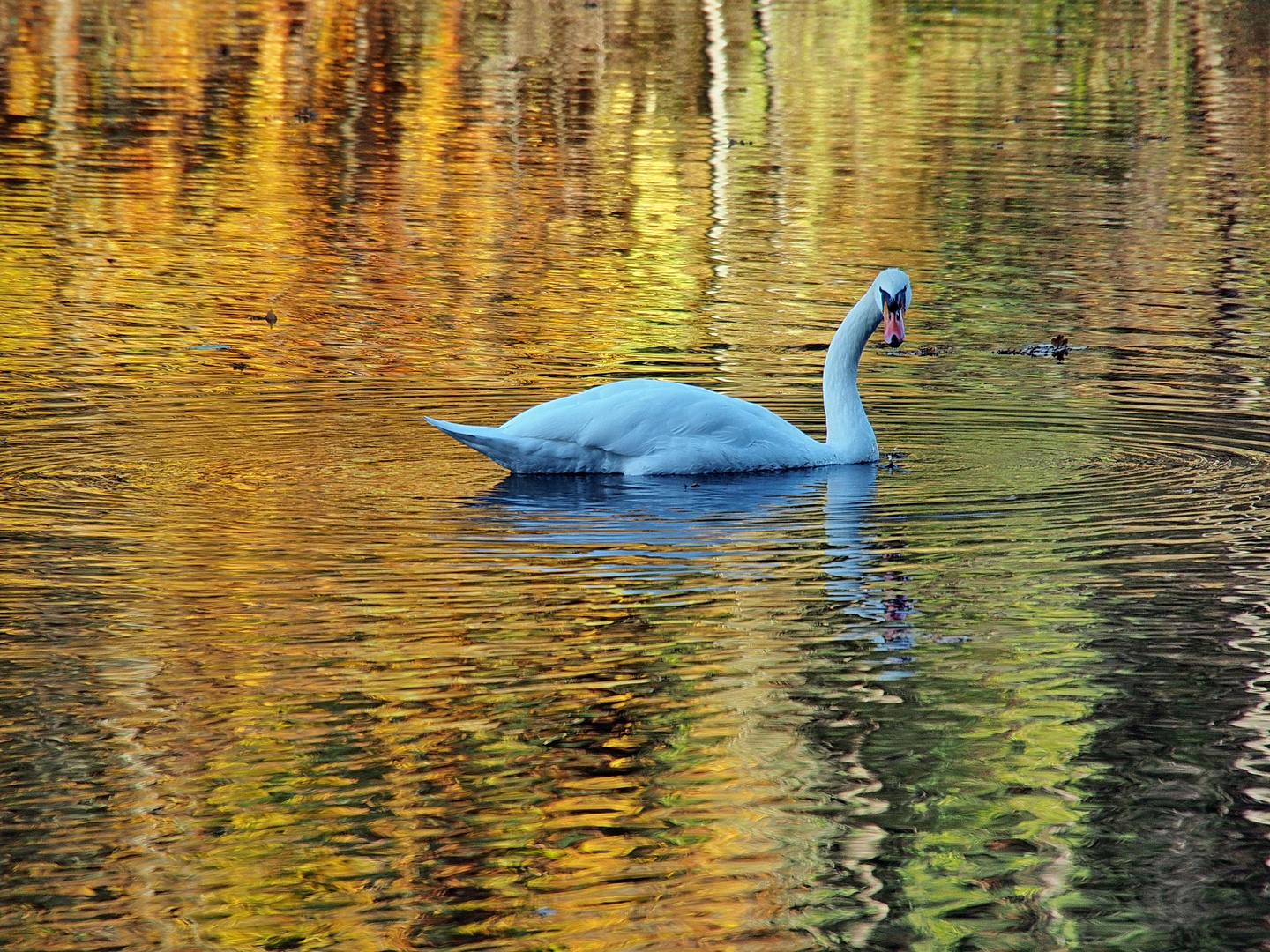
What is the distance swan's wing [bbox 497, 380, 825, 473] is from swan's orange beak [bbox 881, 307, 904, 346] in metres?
0.81

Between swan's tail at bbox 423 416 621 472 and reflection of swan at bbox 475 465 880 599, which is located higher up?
swan's tail at bbox 423 416 621 472

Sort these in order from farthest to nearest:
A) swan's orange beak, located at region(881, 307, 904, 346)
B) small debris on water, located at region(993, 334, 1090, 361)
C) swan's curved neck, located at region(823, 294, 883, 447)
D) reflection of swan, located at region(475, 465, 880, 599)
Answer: small debris on water, located at region(993, 334, 1090, 361) < swan's curved neck, located at region(823, 294, 883, 447) < swan's orange beak, located at region(881, 307, 904, 346) < reflection of swan, located at region(475, 465, 880, 599)

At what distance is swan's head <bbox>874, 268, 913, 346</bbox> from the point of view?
35.8 feet

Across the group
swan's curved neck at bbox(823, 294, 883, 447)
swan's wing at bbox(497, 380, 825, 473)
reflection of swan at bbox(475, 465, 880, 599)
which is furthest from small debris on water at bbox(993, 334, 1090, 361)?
swan's wing at bbox(497, 380, 825, 473)

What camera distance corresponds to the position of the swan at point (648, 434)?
415 inches

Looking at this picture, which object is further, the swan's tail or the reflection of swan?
the swan's tail

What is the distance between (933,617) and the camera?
796 cm

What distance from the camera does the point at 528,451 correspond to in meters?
10.5

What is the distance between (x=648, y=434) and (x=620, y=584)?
2.42 metres

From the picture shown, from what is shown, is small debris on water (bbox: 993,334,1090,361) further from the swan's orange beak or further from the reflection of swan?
the reflection of swan

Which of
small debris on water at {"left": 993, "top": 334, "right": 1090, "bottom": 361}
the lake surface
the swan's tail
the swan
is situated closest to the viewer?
the lake surface

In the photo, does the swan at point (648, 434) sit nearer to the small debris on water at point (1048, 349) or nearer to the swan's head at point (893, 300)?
the swan's head at point (893, 300)

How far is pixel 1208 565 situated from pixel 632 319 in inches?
296

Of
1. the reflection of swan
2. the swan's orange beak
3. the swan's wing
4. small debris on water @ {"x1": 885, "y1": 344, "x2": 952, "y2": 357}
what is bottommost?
the reflection of swan
